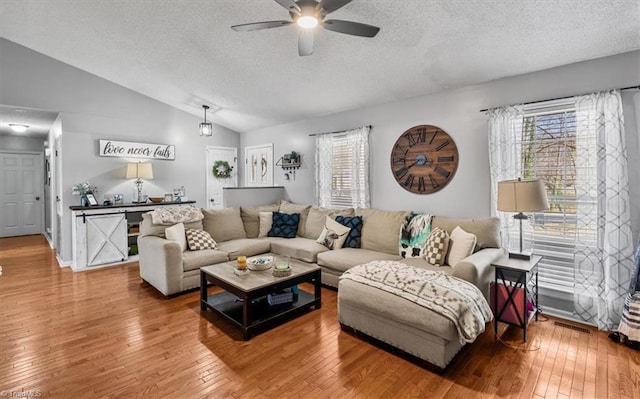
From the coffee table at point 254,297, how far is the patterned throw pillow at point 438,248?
1207 mm

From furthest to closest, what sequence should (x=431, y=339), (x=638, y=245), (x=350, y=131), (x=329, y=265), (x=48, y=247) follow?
(x=48, y=247)
(x=350, y=131)
(x=329, y=265)
(x=638, y=245)
(x=431, y=339)

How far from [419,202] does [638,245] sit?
212cm

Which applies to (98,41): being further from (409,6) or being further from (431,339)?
(431,339)

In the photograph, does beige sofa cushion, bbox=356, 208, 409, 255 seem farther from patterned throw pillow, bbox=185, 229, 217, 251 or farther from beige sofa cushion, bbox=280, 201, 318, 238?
patterned throw pillow, bbox=185, 229, 217, 251

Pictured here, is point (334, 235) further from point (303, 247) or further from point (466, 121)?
point (466, 121)

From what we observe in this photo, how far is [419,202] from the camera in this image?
166 inches

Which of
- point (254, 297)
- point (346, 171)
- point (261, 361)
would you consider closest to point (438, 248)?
point (254, 297)

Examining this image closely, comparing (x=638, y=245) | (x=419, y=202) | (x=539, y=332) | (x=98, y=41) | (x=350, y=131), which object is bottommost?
(x=539, y=332)

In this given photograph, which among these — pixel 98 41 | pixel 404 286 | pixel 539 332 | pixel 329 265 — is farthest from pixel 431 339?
pixel 98 41

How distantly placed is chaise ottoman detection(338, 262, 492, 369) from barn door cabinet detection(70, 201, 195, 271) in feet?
14.0

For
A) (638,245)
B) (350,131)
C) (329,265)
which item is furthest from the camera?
(350,131)

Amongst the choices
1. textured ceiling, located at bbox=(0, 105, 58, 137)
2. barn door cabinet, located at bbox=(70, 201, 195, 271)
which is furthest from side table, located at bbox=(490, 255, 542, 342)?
textured ceiling, located at bbox=(0, 105, 58, 137)

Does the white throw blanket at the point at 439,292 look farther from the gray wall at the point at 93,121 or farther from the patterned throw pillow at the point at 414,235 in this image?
the gray wall at the point at 93,121

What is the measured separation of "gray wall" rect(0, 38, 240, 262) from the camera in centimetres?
463
